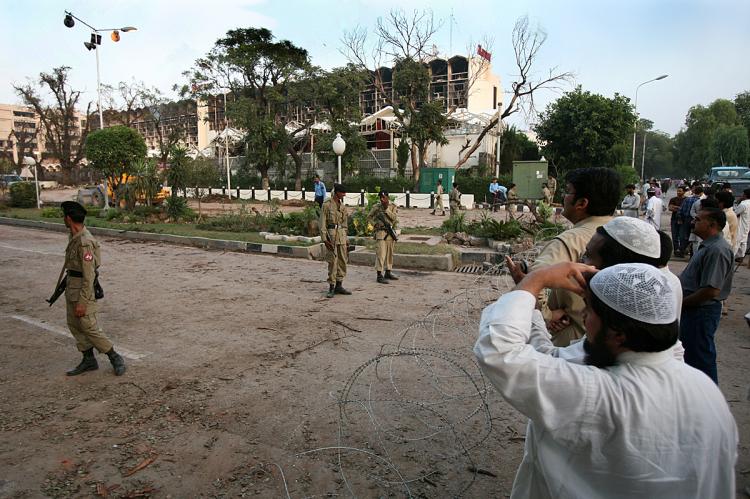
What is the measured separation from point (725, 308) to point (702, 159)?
64909 millimetres

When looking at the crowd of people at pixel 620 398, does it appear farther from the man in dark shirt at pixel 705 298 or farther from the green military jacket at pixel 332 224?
the green military jacket at pixel 332 224

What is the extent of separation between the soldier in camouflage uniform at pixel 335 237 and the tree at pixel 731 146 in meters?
54.9

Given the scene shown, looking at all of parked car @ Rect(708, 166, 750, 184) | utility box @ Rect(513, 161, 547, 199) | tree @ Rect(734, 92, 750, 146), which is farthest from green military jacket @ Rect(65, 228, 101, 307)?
tree @ Rect(734, 92, 750, 146)

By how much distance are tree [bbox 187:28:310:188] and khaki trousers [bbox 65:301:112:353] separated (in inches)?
1186

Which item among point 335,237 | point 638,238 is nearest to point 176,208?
point 335,237

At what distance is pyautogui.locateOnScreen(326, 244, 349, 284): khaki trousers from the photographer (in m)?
8.04

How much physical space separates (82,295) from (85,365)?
2.40 ft

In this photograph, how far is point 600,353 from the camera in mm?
1423

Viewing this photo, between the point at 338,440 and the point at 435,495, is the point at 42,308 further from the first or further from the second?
the point at 435,495

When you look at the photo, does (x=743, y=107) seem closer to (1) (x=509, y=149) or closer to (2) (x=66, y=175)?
(1) (x=509, y=149)

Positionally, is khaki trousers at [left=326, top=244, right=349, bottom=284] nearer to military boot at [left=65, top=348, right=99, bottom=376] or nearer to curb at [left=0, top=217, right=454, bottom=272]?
curb at [left=0, top=217, right=454, bottom=272]

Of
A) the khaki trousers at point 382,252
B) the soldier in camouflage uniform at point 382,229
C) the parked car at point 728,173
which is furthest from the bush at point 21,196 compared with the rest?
the parked car at point 728,173

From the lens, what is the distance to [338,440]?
3588 mm

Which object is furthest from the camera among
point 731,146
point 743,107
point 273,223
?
point 743,107
